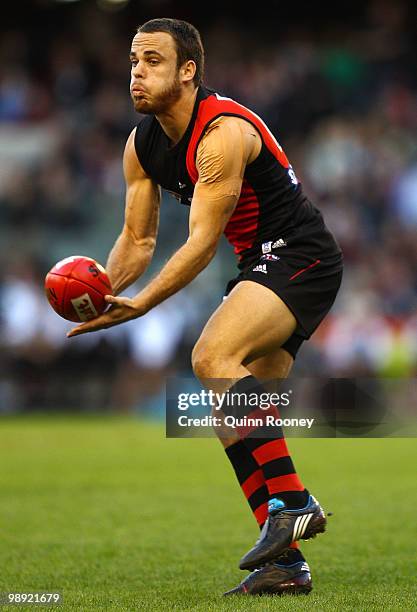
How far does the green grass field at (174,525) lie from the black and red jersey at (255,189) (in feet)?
5.03

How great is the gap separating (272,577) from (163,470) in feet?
16.1

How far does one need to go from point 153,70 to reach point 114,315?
3.70ft

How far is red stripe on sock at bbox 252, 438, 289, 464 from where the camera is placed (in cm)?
483

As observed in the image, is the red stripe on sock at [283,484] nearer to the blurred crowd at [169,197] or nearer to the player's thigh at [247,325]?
the player's thigh at [247,325]

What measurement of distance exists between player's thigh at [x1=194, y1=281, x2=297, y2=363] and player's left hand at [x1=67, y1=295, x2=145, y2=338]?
33 centimetres

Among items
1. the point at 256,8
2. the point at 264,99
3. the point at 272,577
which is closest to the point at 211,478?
the point at 272,577

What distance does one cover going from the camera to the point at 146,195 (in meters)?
5.50

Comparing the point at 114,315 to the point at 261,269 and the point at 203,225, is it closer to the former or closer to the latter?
the point at 203,225

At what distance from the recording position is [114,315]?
15.6 ft

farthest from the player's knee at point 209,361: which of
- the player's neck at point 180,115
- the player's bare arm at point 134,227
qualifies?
the player's neck at point 180,115

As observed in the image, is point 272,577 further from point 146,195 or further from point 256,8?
point 256,8

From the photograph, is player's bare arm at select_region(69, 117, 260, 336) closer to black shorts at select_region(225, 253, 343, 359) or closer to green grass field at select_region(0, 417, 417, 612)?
black shorts at select_region(225, 253, 343, 359)

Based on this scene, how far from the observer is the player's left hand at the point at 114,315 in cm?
471

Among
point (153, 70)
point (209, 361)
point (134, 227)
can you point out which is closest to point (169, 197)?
point (134, 227)
